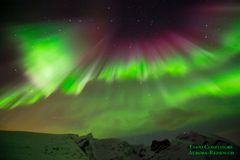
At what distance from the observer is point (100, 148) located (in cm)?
10150

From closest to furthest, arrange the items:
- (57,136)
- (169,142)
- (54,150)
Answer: (54,150) < (57,136) < (169,142)

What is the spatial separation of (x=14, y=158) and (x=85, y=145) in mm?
53256

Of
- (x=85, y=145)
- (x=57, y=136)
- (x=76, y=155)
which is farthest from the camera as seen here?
(x=85, y=145)

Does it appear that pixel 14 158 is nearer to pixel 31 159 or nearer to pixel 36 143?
pixel 31 159

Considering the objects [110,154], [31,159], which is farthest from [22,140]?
[110,154]

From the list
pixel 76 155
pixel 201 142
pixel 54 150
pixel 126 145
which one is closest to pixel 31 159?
pixel 54 150

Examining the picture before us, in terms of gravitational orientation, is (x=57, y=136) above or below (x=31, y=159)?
above

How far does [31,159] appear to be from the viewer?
4250 centimetres

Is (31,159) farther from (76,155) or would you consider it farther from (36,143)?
(76,155)

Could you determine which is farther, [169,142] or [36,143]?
[169,142]

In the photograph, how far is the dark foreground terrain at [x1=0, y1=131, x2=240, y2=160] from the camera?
46.2m

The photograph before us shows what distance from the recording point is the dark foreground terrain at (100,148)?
46250 millimetres

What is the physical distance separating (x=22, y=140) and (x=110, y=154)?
178 ft

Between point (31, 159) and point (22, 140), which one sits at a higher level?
point (22, 140)
